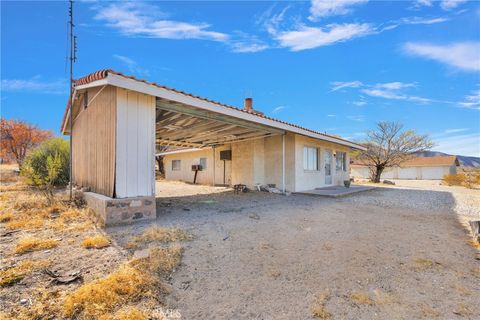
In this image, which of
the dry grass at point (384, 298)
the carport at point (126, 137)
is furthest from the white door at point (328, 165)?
the dry grass at point (384, 298)

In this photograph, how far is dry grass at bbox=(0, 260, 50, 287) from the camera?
7.54ft

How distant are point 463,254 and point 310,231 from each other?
2.21 m

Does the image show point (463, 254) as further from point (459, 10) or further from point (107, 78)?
point (459, 10)

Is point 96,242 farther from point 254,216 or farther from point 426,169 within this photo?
point 426,169

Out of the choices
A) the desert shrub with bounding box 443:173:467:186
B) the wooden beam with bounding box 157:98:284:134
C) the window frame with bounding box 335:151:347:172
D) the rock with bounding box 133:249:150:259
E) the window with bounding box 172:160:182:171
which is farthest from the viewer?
the window with bounding box 172:160:182:171

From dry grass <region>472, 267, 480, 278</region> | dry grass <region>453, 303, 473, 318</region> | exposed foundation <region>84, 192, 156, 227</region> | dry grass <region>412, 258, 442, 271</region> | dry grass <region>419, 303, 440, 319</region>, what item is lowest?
dry grass <region>472, 267, 480, 278</region>

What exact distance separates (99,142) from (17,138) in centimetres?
2176

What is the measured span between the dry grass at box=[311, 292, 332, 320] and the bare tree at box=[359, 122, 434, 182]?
775 inches

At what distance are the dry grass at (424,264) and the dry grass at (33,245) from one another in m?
5.11

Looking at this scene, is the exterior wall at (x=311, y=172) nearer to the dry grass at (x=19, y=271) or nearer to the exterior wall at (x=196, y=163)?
the exterior wall at (x=196, y=163)

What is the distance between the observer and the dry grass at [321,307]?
74.5 inches

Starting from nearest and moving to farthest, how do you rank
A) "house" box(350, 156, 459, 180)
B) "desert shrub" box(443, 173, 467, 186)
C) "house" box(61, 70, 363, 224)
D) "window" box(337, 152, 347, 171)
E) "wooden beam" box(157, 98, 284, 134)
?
"house" box(61, 70, 363, 224)
"wooden beam" box(157, 98, 284, 134)
"window" box(337, 152, 347, 171)
"desert shrub" box(443, 173, 467, 186)
"house" box(350, 156, 459, 180)

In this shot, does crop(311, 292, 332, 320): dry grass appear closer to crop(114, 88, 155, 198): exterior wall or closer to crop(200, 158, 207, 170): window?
crop(114, 88, 155, 198): exterior wall

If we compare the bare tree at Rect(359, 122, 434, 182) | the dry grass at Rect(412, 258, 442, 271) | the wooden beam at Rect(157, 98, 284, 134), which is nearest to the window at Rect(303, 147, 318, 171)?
the wooden beam at Rect(157, 98, 284, 134)
